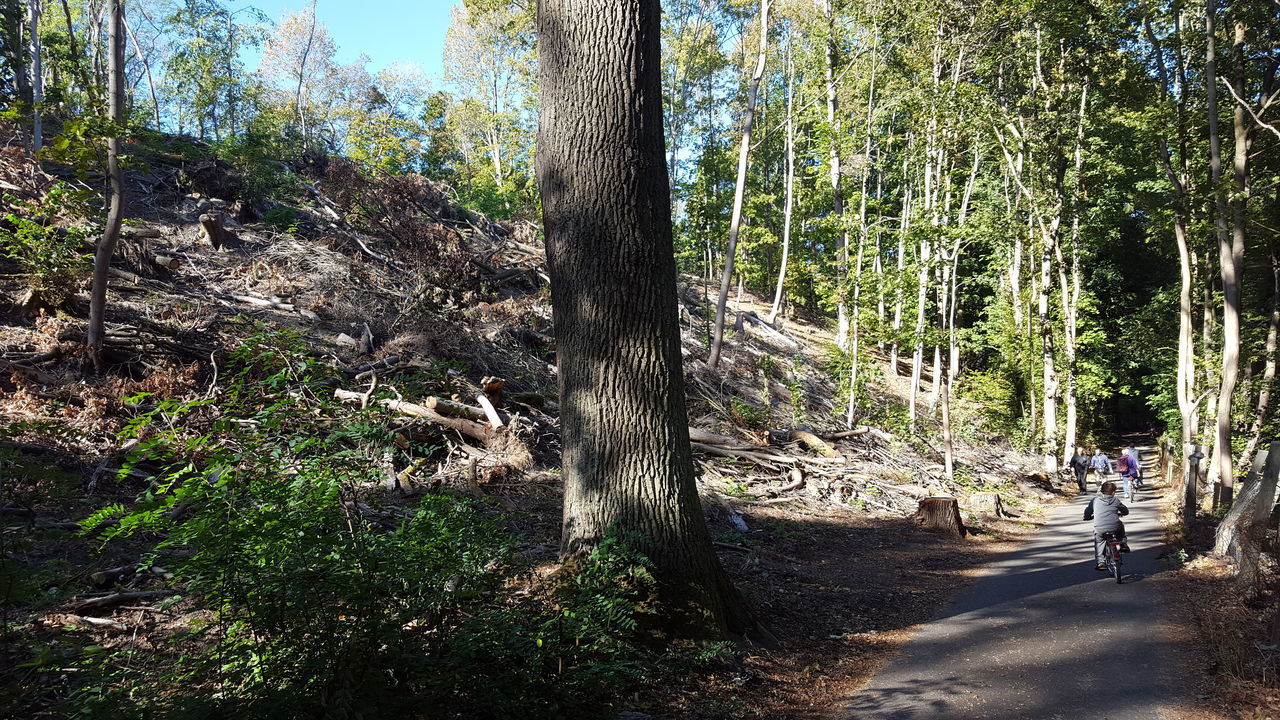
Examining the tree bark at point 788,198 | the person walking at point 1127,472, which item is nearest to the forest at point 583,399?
the tree bark at point 788,198

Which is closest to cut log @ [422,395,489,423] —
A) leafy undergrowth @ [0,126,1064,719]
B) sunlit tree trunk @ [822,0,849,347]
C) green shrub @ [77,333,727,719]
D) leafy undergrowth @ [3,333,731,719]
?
leafy undergrowth @ [0,126,1064,719]

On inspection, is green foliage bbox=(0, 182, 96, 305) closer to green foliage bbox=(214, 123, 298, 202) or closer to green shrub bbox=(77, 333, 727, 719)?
green shrub bbox=(77, 333, 727, 719)

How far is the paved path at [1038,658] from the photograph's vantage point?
15.8 ft

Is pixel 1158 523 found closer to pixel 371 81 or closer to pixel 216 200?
pixel 216 200

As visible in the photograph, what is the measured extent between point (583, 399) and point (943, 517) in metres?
9.39

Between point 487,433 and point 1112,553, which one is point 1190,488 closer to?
point 1112,553

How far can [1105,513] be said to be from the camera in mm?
9086

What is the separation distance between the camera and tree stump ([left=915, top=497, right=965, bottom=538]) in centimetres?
1199

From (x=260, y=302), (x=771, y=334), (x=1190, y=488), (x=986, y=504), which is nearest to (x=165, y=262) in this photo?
(x=260, y=302)

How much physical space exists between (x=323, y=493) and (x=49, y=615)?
264cm

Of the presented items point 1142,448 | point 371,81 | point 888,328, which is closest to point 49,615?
point 888,328

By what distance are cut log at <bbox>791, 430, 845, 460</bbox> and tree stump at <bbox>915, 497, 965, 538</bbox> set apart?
106 inches

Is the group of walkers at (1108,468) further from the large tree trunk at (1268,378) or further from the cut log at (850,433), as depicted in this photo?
the cut log at (850,433)

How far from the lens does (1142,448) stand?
36.2m
